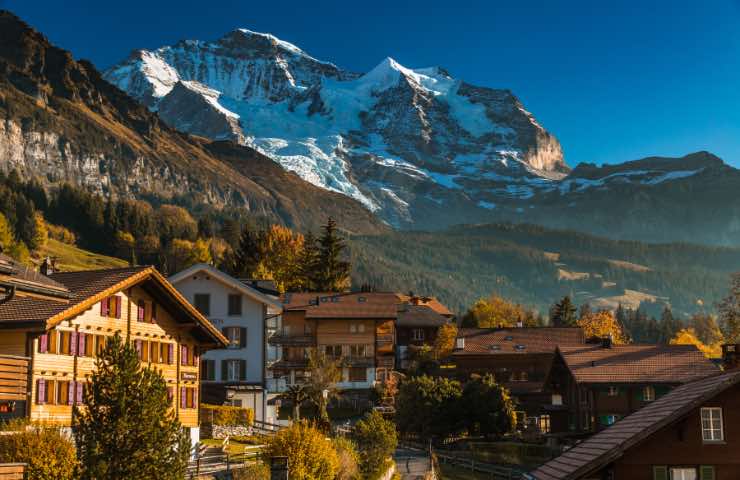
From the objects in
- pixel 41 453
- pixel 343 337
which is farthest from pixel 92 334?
pixel 343 337

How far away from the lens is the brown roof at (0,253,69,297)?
27.0m

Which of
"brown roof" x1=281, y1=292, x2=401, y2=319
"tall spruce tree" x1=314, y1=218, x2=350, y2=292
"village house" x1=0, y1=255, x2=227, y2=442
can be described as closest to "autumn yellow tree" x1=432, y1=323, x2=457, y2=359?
"brown roof" x1=281, y1=292, x2=401, y2=319

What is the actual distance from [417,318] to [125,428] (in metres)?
105

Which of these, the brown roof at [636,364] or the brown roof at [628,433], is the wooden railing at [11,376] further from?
the brown roof at [636,364]

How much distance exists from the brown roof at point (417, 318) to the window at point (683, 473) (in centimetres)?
9128

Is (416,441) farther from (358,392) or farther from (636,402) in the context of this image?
(358,392)

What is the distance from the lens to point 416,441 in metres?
82.8

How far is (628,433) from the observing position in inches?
1539

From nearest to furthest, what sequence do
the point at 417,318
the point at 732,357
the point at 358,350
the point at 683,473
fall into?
the point at 683,473, the point at 732,357, the point at 358,350, the point at 417,318

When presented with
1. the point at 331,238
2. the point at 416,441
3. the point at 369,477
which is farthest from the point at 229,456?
the point at 331,238

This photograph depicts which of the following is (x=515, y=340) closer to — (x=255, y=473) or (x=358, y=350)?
(x=358, y=350)

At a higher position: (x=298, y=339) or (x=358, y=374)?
(x=298, y=339)

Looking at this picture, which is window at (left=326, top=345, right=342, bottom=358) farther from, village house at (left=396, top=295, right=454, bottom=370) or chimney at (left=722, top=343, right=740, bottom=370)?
chimney at (left=722, top=343, right=740, bottom=370)

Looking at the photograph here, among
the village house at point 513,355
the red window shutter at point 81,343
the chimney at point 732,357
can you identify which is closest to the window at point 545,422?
the village house at point 513,355
